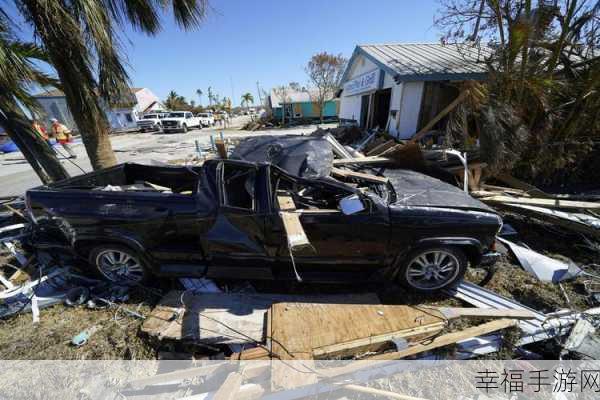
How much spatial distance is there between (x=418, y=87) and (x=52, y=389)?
1045cm

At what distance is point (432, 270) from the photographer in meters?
2.79

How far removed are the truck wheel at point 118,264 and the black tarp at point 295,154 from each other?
7.49 ft

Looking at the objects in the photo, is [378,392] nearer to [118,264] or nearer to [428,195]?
[428,195]

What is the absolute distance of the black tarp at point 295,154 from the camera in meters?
3.67

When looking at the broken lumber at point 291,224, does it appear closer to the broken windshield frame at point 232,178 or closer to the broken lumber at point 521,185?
the broken windshield frame at point 232,178

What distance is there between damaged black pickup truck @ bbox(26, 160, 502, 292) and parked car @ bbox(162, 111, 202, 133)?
22870mm

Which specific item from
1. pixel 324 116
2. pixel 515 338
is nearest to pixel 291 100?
pixel 324 116

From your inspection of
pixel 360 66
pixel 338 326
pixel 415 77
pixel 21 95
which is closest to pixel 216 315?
pixel 338 326

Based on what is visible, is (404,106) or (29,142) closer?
(29,142)

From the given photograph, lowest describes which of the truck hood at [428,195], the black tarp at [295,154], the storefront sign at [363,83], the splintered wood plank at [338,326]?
the splintered wood plank at [338,326]

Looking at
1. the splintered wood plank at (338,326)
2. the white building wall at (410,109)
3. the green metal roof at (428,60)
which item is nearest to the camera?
the splintered wood plank at (338,326)

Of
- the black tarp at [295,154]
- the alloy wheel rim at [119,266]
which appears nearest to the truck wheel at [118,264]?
the alloy wheel rim at [119,266]

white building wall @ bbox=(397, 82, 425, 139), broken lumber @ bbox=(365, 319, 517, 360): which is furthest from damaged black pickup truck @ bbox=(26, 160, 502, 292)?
white building wall @ bbox=(397, 82, 425, 139)

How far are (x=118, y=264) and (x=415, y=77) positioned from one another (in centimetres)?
908
